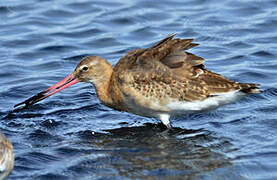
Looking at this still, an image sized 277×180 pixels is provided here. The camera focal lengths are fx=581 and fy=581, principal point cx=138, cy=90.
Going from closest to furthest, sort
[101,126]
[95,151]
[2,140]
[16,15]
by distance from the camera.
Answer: [2,140] < [95,151] < [101,126] < [16,15]

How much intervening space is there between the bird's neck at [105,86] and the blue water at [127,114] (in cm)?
42

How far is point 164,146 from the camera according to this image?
809cm

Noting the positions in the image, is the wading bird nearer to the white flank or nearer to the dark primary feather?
the dark primary feather

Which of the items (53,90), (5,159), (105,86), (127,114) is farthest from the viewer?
(127,114)

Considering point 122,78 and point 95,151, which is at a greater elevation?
point 122,78

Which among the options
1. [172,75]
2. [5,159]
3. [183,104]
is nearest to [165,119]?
[183,104]

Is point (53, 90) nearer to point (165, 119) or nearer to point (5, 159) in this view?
point (165, 119)

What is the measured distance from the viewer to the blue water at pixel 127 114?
7410 millimetres

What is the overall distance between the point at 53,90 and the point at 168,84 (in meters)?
1.91

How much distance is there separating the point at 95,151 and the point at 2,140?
153cm

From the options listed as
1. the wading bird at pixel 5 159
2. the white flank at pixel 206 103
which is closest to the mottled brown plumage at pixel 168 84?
the white flank at pixel 206 103

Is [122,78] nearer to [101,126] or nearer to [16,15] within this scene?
[101,126]

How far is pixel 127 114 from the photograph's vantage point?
9.54 metres

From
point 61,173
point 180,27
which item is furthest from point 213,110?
point 180,27
